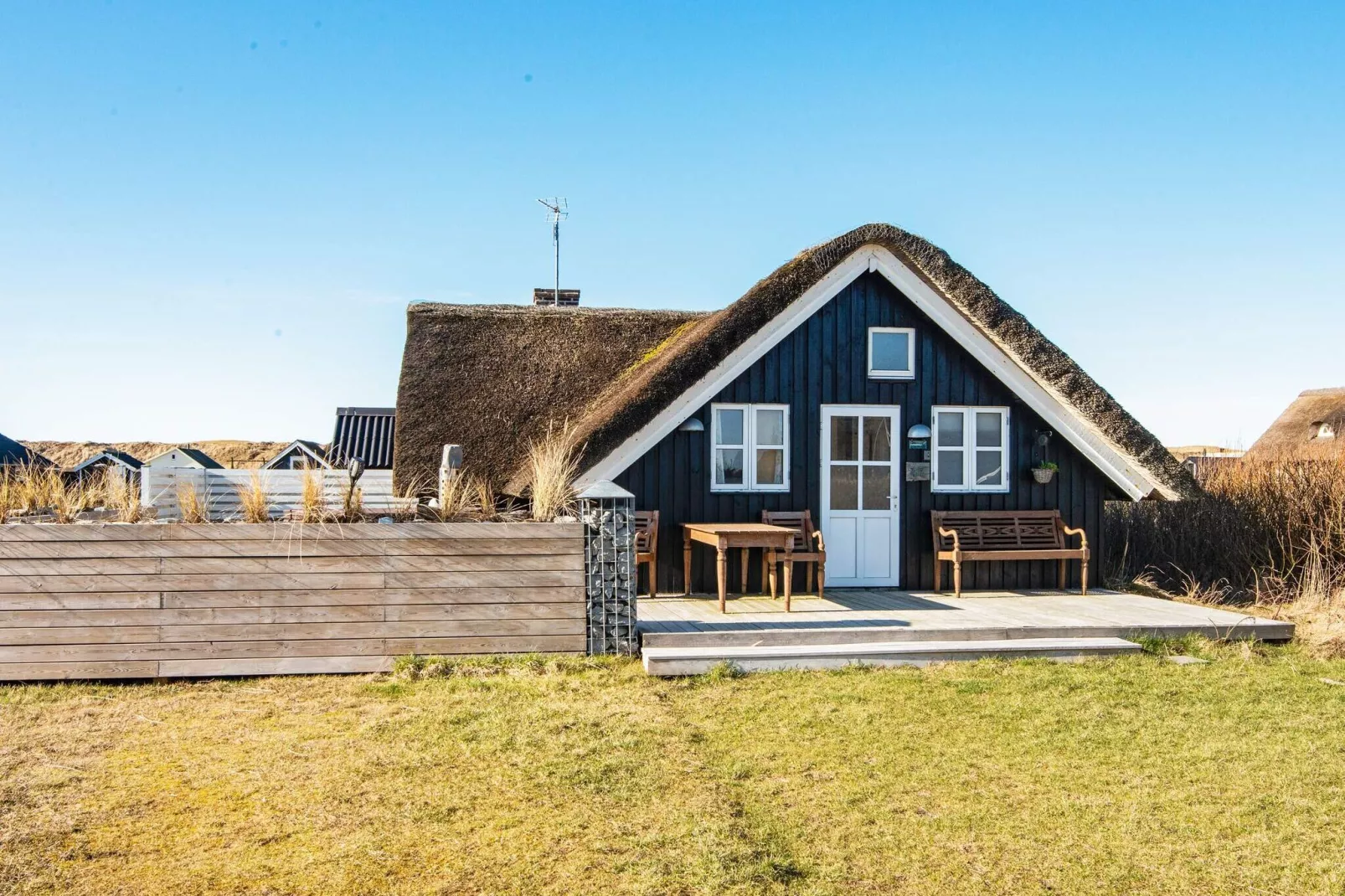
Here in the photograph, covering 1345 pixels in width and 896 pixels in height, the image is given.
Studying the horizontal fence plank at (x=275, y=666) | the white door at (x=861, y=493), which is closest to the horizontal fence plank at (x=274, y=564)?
the horizontal fence plank at (x=275, y=666)

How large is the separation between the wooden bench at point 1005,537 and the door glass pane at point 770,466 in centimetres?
169

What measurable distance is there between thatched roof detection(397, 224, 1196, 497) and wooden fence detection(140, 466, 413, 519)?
139cm

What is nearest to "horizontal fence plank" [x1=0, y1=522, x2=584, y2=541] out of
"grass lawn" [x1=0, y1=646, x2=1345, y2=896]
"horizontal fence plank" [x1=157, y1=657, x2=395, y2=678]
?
"horizontal fence plank" [x1=157, y1=657, x2=395, y2=678]

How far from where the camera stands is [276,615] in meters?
A: 6.97

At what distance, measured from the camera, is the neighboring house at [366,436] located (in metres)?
Answer: 20.0

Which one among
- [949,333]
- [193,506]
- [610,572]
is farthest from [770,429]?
[193,506]

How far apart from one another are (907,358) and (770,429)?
67.0 inches

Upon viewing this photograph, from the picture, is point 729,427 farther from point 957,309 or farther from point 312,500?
point 312,500

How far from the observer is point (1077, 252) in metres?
11.9

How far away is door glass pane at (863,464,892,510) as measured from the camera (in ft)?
34.0

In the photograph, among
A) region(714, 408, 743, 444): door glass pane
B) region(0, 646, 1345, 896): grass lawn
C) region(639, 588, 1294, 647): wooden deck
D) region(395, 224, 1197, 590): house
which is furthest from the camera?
region(714, 408, 743, 444): door glass pane

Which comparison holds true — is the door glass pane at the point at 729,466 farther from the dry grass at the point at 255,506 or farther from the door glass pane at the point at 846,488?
the dry grass at the point at 255,506

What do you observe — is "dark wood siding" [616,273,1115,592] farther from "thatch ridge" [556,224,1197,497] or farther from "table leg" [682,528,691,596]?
"thatch ridge" [556,224,1197,497]

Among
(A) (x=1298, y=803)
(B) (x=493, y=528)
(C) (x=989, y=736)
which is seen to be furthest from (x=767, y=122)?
(A) (x=1298, y=803)
